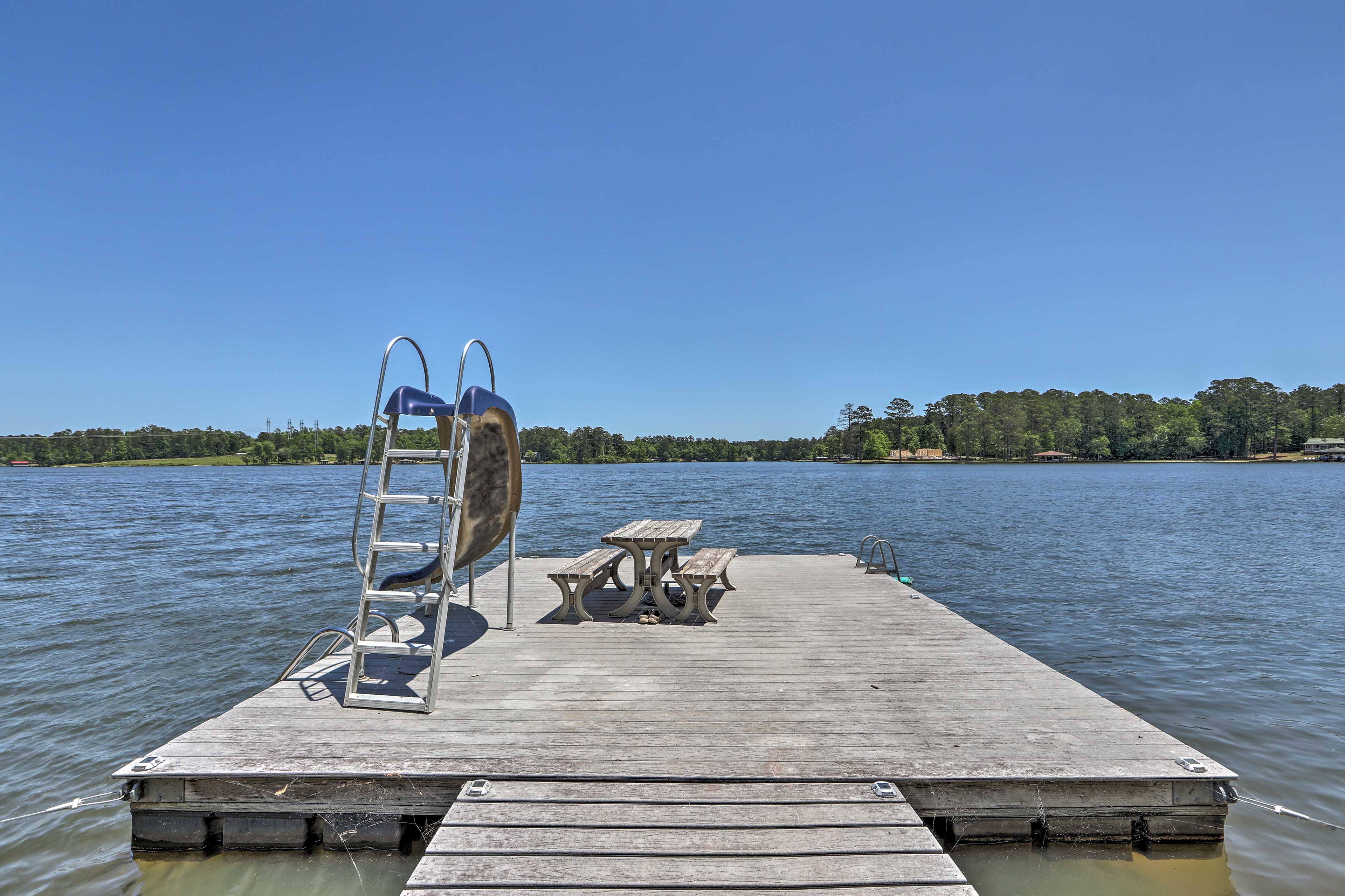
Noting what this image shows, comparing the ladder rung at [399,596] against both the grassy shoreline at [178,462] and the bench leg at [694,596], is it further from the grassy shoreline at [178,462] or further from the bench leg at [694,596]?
the grassy shoreline at [178,462]

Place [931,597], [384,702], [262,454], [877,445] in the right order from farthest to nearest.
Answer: [262,454], [877,445], [931,597], [384,702]

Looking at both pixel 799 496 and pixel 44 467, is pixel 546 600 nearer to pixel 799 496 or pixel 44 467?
pixel 799 496

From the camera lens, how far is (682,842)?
282 cm

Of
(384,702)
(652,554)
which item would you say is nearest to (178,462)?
(652,554)

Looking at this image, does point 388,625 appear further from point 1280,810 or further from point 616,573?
point 1280,810

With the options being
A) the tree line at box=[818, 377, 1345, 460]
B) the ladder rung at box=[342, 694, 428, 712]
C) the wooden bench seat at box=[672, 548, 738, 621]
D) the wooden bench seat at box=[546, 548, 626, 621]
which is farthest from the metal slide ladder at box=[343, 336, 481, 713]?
the tree line at box=[818, 377, 1345, 460]

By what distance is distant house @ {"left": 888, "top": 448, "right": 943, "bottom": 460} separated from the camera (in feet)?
439

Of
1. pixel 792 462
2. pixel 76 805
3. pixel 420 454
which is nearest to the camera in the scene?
pixel 76 805

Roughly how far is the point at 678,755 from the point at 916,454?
144105 millimetres

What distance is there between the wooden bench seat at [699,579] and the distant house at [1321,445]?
438ft

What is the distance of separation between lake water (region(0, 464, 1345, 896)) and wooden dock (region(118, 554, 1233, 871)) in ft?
0.93

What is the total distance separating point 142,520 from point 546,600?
108 feet

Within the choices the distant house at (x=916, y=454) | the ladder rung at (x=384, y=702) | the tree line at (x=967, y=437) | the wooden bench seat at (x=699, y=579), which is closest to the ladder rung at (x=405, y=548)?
the ladder rung at (x=384, y=702)

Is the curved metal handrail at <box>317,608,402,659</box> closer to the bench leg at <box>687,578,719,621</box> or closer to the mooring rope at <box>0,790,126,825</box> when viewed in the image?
the mooring rope at <box>0,790,126,825</box>
